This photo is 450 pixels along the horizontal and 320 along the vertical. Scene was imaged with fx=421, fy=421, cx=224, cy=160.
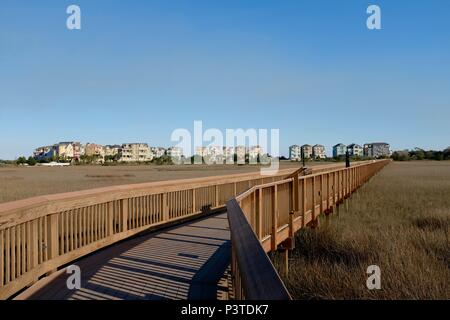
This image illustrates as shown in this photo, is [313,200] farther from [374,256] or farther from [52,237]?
[52,237]

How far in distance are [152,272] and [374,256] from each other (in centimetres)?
509

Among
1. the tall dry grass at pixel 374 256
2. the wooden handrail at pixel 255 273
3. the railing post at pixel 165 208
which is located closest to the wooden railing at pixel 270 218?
the wooden handrail at pixel 255 273

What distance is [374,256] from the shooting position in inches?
353

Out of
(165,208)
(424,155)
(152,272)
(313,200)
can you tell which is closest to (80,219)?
(152,272)

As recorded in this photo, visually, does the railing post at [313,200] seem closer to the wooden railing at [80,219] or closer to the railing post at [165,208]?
the wooden railing at [80,219]

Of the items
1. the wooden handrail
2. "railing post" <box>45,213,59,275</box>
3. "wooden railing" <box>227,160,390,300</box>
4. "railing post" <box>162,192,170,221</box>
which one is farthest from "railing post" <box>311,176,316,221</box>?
the wooden handrail

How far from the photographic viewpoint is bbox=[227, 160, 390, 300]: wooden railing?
2.14m

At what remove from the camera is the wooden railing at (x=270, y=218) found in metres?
2.14

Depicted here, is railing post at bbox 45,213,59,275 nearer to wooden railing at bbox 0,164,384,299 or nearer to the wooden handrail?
wooden railing at bbox 0,164,384,299

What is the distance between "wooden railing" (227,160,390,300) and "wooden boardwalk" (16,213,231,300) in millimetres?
898

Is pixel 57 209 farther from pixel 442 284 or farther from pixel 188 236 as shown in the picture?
pixel 442 284
